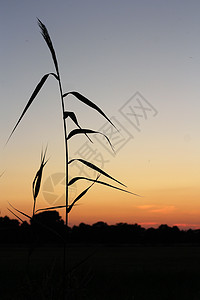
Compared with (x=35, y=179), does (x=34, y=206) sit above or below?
below

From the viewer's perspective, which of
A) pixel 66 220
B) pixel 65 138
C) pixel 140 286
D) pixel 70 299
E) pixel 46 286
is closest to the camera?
pixel 66 220

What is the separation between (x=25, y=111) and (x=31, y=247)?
83cm

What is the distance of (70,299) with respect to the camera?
1.93 m

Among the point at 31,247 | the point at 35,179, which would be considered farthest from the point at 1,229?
the point at 35,179

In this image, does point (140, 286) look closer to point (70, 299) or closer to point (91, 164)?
point (70, 299)

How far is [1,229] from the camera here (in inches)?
83.7

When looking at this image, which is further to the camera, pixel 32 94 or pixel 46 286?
pixel 46 286

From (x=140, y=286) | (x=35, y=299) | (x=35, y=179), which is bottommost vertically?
(x=140, y=286)

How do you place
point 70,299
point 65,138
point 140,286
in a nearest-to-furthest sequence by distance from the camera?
1. point 65,138
2. point 70,299
3. point 140,286

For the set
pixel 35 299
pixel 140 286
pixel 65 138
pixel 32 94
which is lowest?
pixel 140 286

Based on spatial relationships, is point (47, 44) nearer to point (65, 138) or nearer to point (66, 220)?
point (65, 138)

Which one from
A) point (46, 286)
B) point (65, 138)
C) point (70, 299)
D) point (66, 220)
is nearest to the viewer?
point (66, 220)

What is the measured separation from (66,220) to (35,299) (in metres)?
0.81

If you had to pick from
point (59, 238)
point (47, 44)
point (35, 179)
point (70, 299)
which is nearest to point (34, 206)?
point (35, 179)
